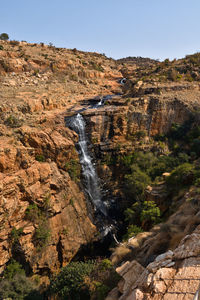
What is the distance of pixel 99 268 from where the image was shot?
1100 centimetres

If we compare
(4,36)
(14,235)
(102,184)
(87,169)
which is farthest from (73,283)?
(4,36)

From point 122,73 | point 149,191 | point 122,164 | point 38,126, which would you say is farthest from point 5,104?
point 122,73

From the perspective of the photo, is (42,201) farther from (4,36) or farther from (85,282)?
(4,36)

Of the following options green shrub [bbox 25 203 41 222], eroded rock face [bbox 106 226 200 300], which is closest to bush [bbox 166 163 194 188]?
eroded rock face [bbox 106 226 200 300]

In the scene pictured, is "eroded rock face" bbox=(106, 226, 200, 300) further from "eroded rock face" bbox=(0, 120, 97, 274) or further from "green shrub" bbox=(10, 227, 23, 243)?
"eroded rock face" bbox=(0, 120, 97, 274)

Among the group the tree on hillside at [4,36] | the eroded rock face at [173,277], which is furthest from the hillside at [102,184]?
the tree on hillside at [4,36]

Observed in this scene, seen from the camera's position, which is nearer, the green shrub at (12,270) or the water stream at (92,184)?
the green shrub at (12,270)

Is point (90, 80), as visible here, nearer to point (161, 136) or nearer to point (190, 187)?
point (161, 136)

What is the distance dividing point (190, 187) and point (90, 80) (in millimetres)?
29510

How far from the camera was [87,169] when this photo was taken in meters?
20.5

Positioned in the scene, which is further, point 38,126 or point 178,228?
point 38,126

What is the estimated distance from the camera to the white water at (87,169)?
1975 cm

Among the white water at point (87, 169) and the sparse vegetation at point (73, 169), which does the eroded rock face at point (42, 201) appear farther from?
the white water at point (87, 169)

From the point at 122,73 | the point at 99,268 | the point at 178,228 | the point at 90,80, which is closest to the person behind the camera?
the point at 178,228
